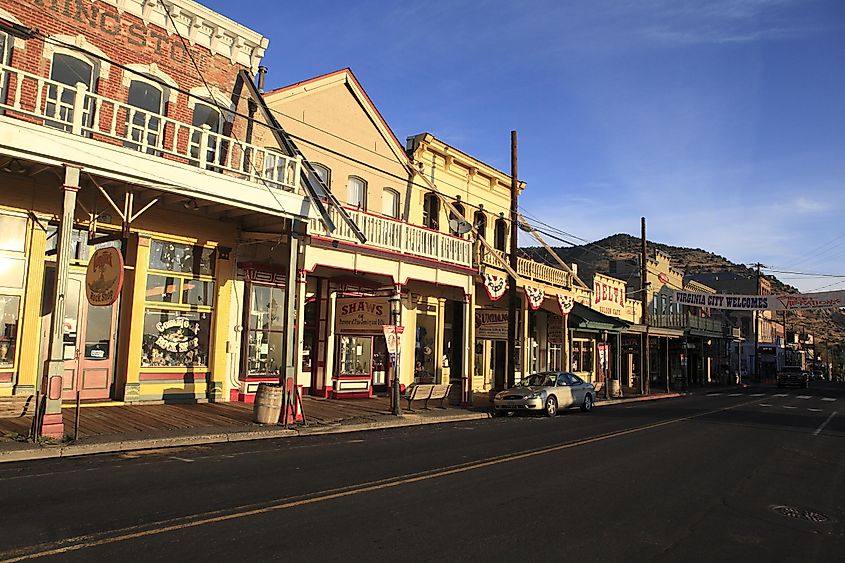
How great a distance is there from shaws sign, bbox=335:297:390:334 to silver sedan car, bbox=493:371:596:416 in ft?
14.7

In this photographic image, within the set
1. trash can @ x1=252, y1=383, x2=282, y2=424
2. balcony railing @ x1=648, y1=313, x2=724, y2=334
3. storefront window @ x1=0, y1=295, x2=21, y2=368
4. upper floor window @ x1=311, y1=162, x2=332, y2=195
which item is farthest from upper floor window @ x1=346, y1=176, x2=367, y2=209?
balcony railing @ x1=648, y1=313, x2=724, y2=334

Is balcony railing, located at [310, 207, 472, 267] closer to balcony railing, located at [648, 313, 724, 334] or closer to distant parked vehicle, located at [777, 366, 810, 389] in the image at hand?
balcony railing, located at [648, 313, 724, 334]

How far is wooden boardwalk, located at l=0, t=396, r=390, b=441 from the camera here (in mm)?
11625

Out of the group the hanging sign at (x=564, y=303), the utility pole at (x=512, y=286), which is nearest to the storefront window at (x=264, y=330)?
the utility pole at (x=512, y=286)

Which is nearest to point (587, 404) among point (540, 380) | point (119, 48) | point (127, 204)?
point (540, 380)

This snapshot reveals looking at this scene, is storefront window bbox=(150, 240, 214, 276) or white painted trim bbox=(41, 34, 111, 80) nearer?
white painted trim bbox=(41, 34, 111, 80)

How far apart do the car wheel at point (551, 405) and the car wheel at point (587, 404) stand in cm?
234

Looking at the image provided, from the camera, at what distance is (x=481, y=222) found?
27984mm

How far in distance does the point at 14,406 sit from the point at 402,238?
10435 mm

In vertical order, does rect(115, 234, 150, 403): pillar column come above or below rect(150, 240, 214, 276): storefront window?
below

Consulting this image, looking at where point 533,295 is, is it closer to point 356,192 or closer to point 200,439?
point 356,192

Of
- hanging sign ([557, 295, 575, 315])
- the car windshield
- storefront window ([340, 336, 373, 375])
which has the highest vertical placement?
hanging sign ([557, 295, 575, 315])

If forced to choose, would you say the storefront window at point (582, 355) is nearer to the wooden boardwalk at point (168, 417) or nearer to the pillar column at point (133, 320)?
the wooden boardwalk at point (168, 417)

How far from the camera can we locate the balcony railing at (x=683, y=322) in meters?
44.3
